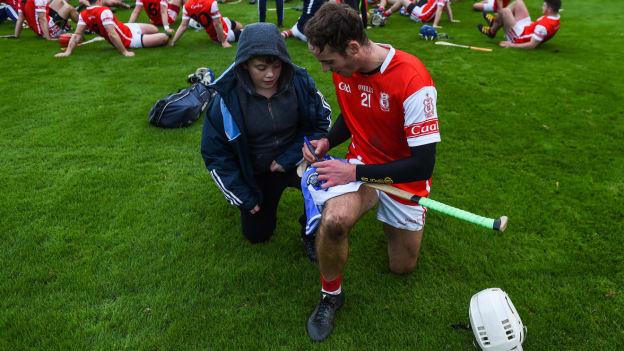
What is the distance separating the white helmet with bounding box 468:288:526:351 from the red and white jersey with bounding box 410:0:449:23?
914 cm

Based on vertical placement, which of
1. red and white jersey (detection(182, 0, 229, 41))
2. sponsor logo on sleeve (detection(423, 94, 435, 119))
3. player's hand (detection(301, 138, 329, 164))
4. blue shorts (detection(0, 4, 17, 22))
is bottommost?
blue shorts (detection(0, 4, 17, 22))

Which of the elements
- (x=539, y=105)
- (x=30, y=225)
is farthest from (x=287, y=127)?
(x=539, y=105)

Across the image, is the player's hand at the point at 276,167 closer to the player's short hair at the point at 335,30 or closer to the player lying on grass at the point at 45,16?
the player's short hair at the point at 335,30

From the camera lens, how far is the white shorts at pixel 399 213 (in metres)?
2.90

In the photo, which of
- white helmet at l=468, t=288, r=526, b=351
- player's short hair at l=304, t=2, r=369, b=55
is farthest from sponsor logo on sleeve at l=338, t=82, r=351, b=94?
white helmet at l=468, t=288, r=526, b=351

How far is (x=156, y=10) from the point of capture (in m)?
10.2

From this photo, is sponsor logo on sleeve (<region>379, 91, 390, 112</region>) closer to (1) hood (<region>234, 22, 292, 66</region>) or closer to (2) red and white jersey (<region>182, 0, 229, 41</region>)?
(1) hood (<region>234, 22, 292, 66</region>)

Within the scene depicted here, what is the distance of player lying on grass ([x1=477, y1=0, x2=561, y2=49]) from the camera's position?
8.09 metres

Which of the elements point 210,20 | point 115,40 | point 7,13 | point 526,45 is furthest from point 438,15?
point 7,13

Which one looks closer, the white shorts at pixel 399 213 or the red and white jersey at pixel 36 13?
the white shorts at pixel 399 213

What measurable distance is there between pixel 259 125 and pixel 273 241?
102cm

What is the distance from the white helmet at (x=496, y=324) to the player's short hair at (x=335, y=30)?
164 cm

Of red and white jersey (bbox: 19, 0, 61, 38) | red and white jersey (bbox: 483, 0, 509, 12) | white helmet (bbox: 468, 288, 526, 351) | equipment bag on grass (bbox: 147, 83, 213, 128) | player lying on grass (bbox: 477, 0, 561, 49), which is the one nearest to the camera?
white helmet (bbox: 468, 288, 526, 351)

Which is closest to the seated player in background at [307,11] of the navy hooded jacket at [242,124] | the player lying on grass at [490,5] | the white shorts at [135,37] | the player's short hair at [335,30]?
the white shorts at [135,37]
